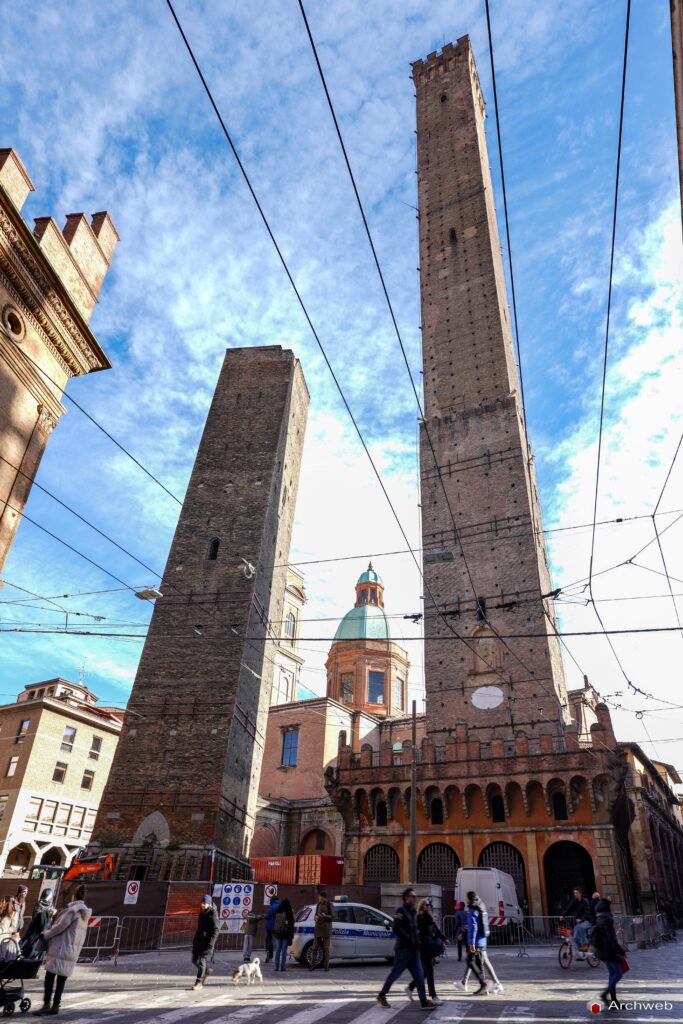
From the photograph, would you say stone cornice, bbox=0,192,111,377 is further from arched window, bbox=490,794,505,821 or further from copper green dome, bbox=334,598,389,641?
copper green dome, bbox=334,598,389,641

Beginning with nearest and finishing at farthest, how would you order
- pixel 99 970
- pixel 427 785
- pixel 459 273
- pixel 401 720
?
pixel 99 970
pixel 427 785
pixel 459 273
pixel 401 720

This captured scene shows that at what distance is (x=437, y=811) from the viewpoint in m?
23.3

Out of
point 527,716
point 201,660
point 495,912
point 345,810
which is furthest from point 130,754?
point 527,716

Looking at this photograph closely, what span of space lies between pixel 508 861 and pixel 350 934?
10825mm

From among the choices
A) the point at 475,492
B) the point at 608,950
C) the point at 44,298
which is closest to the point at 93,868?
the point at 44,298

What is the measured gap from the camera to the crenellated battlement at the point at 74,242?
41.1 ft

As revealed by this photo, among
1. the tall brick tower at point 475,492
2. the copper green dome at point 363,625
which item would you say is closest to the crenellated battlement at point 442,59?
the tall brick tower at point 475,492

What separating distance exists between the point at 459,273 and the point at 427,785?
26427 millimetres

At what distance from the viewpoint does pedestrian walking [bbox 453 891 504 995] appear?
29.1 feet

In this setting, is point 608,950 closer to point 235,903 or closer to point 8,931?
point 8,931

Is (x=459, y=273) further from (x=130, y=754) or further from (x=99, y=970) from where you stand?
(x=99, y=970)

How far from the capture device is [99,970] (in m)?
11.0

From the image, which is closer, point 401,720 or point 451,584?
point 451,584

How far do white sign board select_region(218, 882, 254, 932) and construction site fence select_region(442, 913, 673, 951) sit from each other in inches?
234
